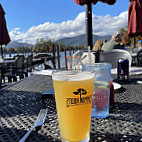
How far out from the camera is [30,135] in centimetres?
45

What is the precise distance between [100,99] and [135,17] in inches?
149

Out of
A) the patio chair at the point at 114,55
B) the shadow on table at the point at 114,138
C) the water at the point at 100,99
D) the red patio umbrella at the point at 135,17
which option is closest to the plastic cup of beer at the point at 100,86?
the water at the point at 100,99

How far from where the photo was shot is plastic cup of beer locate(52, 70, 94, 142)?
1.32 ft

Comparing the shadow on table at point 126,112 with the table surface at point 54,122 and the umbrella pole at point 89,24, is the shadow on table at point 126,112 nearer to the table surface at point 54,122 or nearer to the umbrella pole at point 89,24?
the table surface at point 54,122

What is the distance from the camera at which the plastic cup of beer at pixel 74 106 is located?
403mm

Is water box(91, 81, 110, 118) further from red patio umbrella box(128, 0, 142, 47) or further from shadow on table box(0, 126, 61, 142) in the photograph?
red patio umbrella box(128, 0, 142, 47)

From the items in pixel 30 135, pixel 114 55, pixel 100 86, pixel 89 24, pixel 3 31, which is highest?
pixel 3 31

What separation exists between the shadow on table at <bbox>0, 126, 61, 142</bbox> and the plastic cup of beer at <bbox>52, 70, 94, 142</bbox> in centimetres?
4

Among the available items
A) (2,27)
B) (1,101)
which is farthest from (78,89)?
(2,27)

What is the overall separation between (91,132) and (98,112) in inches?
4.8

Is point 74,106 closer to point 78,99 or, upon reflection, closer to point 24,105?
point 78,99

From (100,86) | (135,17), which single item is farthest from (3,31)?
(100,86)

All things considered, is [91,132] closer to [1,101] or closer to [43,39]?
[1,101]

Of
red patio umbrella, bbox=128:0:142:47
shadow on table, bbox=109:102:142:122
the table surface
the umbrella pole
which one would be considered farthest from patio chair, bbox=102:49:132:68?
red patio umbrella, bbox=128:0:142:47
